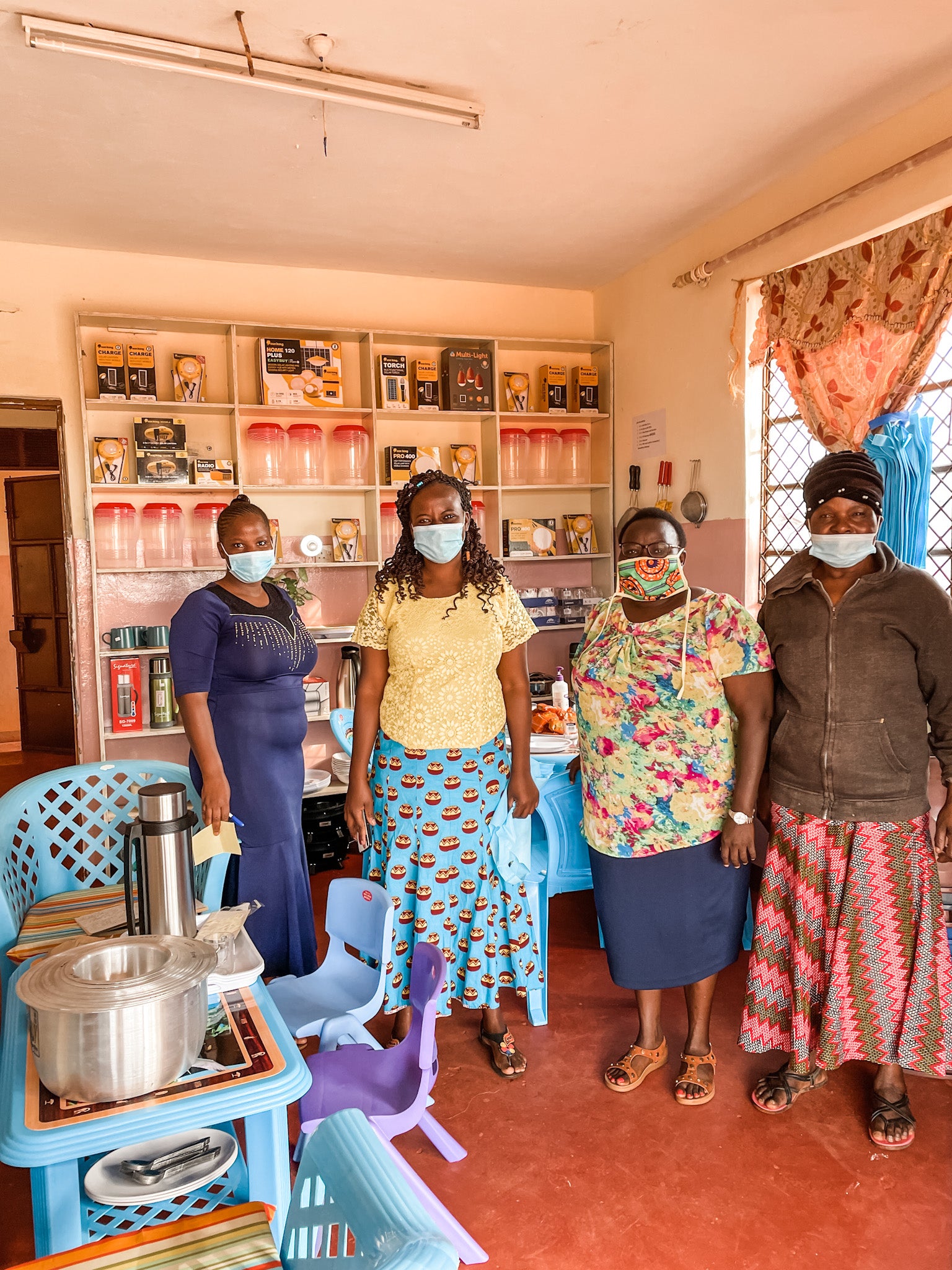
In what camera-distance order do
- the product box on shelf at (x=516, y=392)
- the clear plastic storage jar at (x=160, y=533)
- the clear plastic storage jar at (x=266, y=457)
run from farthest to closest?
the product box on shelf at (x=516, y=392) → the clear plastic storage jar at (x=266, y=457) → the clear plastic storage jar at (x=160, y=533)

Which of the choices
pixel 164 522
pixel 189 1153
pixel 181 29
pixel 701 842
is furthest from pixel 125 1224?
pixel 164 522

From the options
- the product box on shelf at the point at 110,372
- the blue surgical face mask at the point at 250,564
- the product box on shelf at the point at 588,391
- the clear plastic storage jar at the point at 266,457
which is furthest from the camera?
the product box on shelf at the point at 588,391

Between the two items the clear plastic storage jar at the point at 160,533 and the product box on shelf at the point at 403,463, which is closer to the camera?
the clear plastic storage jar at the point at 160,533

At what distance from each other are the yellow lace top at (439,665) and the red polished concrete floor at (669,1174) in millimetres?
940

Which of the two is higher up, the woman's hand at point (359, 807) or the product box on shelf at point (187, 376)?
the product box on shelf at point (187, 376)

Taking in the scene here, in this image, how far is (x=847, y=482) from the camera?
6.45 feet

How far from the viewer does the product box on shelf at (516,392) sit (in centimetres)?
467

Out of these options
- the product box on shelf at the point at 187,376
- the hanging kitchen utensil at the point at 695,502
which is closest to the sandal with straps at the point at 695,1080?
the hanging kitchen utensil at the point at 695,502

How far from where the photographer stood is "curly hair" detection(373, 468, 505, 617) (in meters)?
2.26

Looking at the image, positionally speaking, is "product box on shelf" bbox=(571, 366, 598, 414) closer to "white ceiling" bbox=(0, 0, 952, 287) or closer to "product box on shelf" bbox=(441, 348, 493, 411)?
"product box on shelf" bbox=(441, 348, 493, 411)

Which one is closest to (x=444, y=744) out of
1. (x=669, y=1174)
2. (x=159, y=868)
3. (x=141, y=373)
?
(x=159, y=868)

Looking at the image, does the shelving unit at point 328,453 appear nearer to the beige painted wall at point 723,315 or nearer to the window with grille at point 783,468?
the beige painted wall at point 723,315

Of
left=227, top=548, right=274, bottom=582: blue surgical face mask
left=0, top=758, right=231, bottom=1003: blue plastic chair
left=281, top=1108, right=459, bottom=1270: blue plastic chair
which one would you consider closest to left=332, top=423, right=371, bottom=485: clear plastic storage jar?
left=227, top=548, right=274, bottom=582: blue surgical face mask

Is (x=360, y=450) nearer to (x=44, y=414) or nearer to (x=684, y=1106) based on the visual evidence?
(x=44, y=414)
